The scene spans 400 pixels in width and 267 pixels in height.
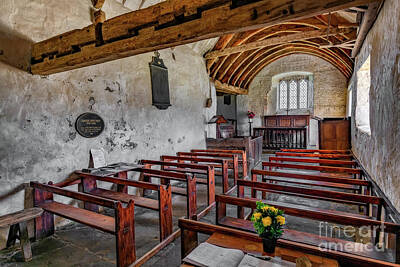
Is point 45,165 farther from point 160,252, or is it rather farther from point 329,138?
point 329,138

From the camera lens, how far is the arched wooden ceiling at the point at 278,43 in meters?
5.29

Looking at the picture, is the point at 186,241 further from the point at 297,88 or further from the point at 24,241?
the point at 297,88

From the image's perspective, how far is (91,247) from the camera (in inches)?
101

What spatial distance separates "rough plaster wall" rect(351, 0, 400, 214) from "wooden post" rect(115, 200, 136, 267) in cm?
240

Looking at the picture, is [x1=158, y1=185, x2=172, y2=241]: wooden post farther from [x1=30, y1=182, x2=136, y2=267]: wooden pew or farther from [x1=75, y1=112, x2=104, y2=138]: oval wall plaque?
[x1=75, y1=112, x2=104, y2=138]: oval wall plaque

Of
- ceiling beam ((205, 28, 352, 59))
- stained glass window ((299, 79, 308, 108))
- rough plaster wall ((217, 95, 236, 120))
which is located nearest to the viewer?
ceiling beam ((205, 28, 352, 59))

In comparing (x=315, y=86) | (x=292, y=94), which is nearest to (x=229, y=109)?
(x=292, y=94)

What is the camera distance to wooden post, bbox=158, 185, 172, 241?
2545mm

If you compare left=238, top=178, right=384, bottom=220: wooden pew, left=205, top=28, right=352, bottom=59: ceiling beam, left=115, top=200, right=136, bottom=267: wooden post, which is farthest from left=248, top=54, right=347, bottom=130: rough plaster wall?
left=115, top=200, right=136, bottom=267: wooden post

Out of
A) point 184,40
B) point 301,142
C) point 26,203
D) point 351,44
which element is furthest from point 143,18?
point 301,142

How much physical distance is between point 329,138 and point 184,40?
544 centimetres

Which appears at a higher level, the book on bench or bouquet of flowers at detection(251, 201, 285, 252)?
bouquet of flowers at detection(251, 201, 285, 252)

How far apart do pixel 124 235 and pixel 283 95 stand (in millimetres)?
12250

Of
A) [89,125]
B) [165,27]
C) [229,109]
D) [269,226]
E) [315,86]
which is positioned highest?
[315,86]
